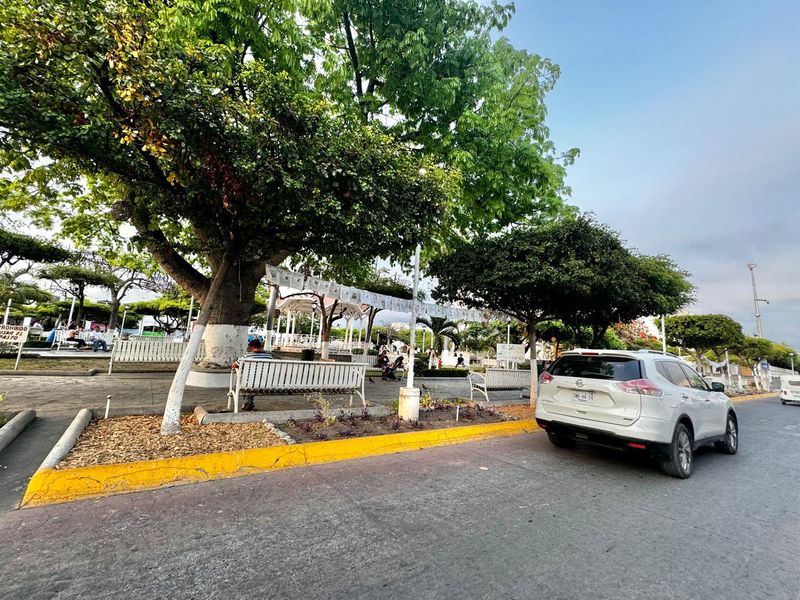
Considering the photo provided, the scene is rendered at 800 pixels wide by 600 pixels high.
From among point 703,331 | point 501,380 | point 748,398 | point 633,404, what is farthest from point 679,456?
point 748,398

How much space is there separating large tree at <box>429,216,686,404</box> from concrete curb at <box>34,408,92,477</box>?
799 cm

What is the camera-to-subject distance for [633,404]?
481 cm

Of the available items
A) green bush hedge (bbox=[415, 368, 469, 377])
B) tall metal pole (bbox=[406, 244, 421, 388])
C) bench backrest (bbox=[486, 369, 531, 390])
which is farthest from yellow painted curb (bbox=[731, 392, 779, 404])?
tall metal pole (bbox=[406, 244, 421, 388])

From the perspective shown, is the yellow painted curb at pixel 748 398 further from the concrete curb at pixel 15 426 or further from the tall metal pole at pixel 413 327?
the concrete curb at pixel 15 426

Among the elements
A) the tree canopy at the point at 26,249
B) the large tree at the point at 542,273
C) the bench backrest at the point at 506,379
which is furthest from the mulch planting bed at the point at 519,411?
the tree canopy at the point at 26,249

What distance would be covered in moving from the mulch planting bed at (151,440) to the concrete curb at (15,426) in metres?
0.73

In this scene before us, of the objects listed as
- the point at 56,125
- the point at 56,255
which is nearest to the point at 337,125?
the point at 56,125

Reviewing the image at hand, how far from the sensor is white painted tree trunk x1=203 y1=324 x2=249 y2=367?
9688mm

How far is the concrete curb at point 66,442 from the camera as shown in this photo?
3600 millimetres

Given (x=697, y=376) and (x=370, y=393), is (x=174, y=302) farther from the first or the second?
(x=697, y=376)

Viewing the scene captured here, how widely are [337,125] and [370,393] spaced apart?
741cm

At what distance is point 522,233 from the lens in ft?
30.9

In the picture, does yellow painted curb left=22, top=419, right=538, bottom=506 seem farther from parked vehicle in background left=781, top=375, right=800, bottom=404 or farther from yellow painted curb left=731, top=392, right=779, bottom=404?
parked vehicle in background left=781, top=375, right=800, bottom=404

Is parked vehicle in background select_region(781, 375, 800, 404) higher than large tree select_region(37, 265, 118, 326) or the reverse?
the reverse
